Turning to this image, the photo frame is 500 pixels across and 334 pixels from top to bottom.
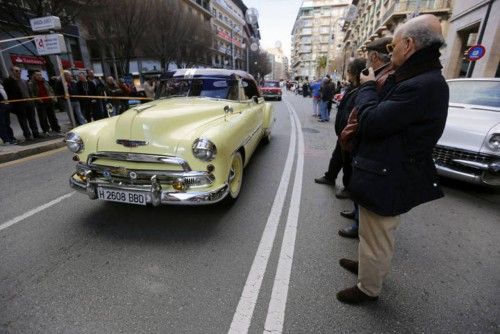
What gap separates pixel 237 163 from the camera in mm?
3809

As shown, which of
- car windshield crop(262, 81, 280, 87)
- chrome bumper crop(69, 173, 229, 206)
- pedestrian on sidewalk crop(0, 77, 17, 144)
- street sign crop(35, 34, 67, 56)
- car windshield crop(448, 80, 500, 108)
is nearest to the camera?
chrome bumper crop(69, 173, 229, 206)

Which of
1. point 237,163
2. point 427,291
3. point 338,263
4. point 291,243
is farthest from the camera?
point 237,163

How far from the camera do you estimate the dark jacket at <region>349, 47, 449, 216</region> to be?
157 centimetres

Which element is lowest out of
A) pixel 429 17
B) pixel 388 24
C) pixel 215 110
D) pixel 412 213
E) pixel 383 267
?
pixel 412 213

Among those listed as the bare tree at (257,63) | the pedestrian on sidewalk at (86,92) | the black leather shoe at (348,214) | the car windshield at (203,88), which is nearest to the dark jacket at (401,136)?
the black leather shoe at (348,214)

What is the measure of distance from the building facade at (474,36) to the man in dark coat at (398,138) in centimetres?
1492

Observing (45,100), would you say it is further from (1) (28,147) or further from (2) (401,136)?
(2) (401,136)

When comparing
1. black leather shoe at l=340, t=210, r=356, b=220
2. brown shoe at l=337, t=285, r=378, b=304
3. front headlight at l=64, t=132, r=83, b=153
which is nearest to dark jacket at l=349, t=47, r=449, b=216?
brown shoe at l=337, t=285, r=378, b=304

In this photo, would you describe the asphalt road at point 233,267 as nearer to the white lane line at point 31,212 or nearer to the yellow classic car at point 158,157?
the white lane line at point 31,212

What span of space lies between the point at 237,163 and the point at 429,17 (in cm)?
266

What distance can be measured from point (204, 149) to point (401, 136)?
181 cm

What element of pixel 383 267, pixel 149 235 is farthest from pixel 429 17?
pixel 149 235

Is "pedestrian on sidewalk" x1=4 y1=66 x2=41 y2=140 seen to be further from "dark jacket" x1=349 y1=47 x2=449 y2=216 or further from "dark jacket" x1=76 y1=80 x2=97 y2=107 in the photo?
"dark jacket" x1=349 y1=47 x2=449 y2=216

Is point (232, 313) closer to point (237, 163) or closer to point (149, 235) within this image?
point (149, 235)
